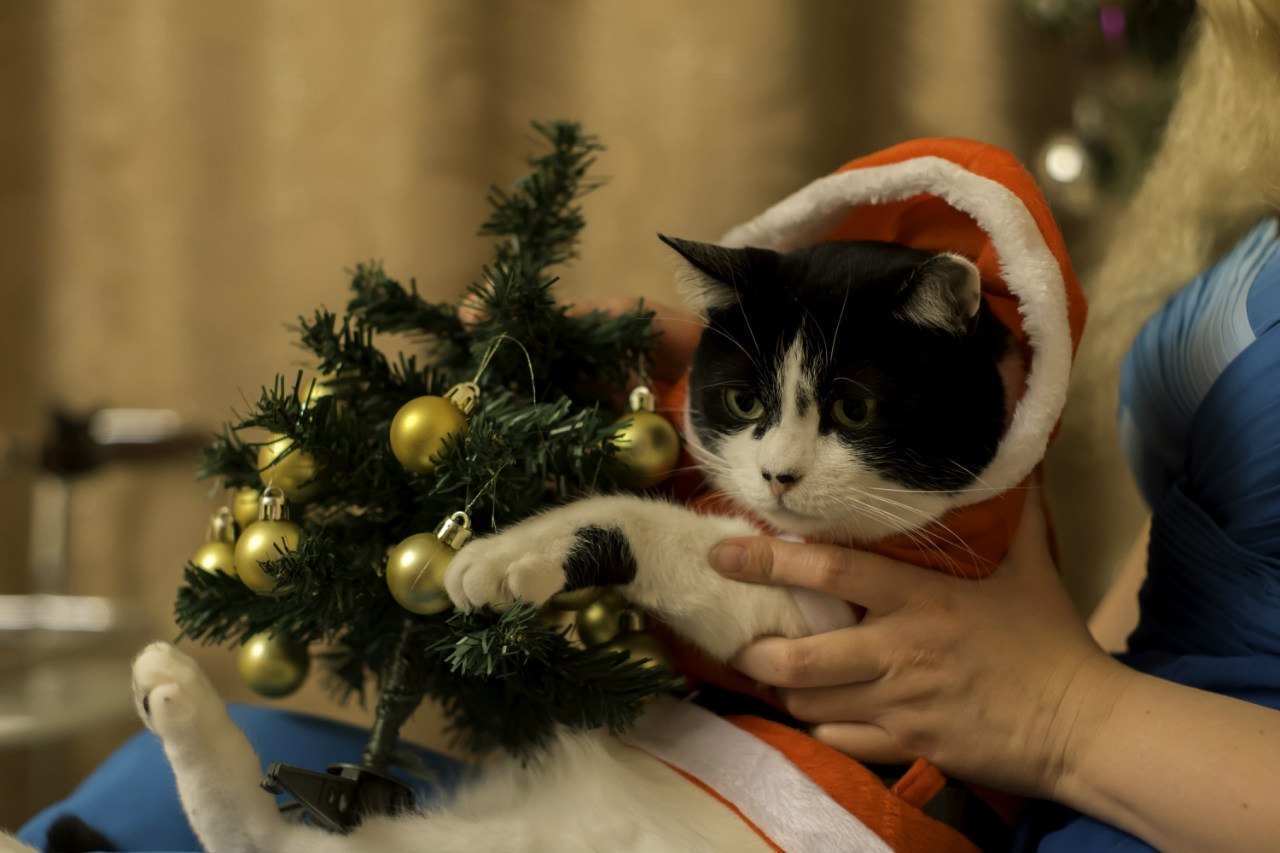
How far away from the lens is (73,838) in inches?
31.8

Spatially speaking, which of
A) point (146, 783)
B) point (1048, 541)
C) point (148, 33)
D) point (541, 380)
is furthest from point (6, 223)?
point (1048, 541)

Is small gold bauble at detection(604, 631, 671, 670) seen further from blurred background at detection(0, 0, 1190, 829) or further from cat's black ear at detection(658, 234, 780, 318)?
blurred background at detection(0, 0, 1190, 829)

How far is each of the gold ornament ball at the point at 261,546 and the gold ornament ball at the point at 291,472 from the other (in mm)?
31

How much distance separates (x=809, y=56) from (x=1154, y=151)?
0.53 meters

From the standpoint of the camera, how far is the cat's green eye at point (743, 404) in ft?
2.60

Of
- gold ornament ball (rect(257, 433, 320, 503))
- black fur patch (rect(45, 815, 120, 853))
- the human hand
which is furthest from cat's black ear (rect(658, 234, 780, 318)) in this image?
black fur patch (rect(45, 815, 120, 853))

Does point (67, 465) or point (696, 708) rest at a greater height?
point (696, 708)

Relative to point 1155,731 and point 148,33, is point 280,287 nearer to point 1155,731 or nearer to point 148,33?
point 148,33

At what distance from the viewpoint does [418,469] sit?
2.32 ft

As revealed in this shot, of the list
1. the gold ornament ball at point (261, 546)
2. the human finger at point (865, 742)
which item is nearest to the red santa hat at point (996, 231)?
the human finger at point (865, 742)

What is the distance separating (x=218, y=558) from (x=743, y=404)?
459 mm

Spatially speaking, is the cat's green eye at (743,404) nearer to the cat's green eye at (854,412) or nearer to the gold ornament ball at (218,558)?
the cat's green eye at (854,412)

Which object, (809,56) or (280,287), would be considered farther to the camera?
(280,287)

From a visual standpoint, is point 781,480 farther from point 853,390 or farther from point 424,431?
point 424,431
